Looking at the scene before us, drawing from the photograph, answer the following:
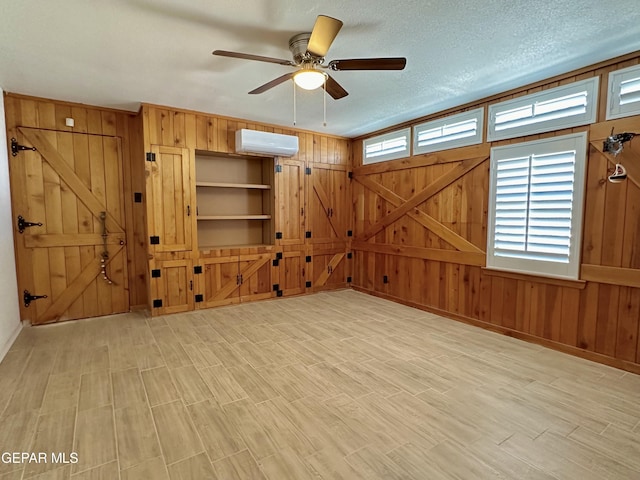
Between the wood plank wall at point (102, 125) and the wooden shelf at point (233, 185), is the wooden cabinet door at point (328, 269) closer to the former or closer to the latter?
the wooden shelf at point (233, 185)

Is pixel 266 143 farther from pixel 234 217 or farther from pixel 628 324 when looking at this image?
pixel 628 324

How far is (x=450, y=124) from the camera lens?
4082 millimetres

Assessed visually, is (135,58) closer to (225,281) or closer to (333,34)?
(333,34)

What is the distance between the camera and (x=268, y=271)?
503 centimetres

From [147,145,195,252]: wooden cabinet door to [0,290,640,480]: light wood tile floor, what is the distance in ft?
3.90

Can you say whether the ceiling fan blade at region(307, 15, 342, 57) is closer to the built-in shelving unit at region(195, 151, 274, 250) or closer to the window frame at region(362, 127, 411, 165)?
the window frame at region(362, 127, 411, 165)

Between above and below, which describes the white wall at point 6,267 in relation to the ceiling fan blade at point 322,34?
below

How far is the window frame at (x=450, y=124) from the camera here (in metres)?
3.76

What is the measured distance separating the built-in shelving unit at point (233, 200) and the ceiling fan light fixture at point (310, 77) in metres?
2.56

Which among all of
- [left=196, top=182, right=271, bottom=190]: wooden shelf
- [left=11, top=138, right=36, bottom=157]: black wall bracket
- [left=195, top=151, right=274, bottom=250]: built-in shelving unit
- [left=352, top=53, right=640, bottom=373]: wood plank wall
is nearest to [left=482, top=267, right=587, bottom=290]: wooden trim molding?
[left=352, top=53, right=640, bottom=373]: wood plank wall

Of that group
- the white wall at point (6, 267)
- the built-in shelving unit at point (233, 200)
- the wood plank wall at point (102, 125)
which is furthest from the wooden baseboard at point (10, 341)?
the built-in shelving unit at point (233, 200)

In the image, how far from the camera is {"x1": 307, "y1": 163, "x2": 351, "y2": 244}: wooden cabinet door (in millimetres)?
5398

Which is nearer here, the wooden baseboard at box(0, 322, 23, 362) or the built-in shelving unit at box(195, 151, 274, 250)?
the wooden baseboard at box(0, 322, 23, 362)

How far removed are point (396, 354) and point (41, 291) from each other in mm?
4132
